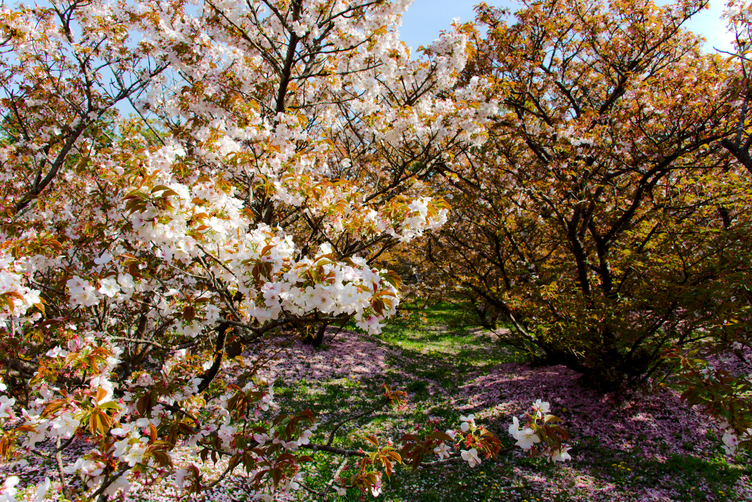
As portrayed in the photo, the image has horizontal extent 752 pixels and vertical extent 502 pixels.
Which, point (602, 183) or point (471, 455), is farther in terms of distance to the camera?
point (602, 183)

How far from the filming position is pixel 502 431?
20.5 ft

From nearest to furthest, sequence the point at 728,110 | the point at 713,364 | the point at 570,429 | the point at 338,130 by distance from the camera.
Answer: the point at 728,110, the point at 570,429, the point at 713,364, the point at 338,130

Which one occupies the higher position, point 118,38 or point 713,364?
point 118,38

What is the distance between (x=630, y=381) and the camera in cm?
642

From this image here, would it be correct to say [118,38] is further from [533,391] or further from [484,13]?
[533,391]

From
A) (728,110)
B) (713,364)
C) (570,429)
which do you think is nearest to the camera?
(728,110)

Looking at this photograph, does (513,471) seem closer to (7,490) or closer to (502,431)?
(502,431)

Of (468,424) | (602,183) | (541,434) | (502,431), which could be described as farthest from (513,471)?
(602,183)

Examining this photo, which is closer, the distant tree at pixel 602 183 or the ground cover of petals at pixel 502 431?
the ground cover of petals at pixel 502 431

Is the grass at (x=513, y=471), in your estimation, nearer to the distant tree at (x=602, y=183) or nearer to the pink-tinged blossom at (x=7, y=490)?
the distant tree at (x=602, y=183)

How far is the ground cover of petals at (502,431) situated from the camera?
446cm

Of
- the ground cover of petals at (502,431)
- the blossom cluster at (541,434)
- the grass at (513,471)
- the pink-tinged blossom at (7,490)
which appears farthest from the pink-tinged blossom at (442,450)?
the pink-tinged blossom at (7,490)

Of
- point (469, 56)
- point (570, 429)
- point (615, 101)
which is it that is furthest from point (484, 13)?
point (570, 429)

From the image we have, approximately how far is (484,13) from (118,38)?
288 inches
